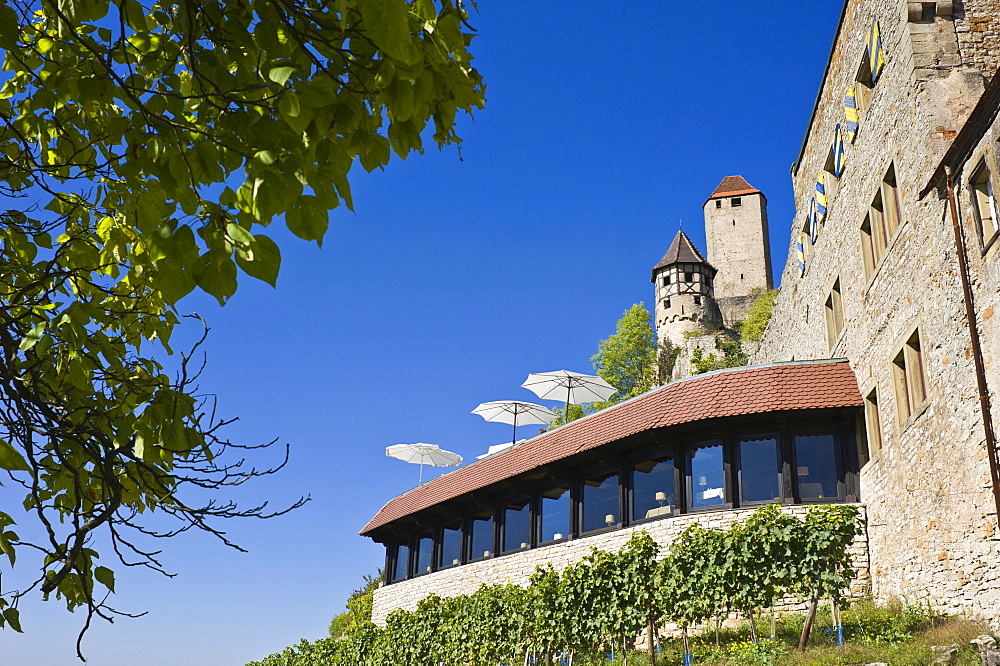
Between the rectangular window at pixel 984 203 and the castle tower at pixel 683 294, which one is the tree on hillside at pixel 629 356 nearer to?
the castle tower at pixel 683 294

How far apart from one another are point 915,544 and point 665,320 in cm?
4563

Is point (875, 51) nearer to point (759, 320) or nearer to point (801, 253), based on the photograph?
point (801, 253)

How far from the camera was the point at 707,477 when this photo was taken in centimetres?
1630

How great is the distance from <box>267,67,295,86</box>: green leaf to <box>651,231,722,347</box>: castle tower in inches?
2120

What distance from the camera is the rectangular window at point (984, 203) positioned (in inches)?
426

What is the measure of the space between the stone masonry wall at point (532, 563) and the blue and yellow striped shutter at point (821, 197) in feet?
22.0

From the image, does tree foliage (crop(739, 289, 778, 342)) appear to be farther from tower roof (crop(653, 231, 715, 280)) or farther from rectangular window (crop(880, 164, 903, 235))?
rectangular window (crop(880, 164, 903, 235))

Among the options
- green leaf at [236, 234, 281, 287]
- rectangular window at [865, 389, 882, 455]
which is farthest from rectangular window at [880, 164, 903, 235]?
green leaf at [236, 234, 281, 287]

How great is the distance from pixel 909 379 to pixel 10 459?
1267 cm

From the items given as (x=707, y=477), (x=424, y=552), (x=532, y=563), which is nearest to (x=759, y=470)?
(x=707, y=477)

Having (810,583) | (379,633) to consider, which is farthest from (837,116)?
(379,633)

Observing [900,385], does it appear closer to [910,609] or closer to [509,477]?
[910,609]

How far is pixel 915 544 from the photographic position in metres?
12.9

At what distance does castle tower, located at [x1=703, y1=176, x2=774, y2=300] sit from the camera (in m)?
65.2
